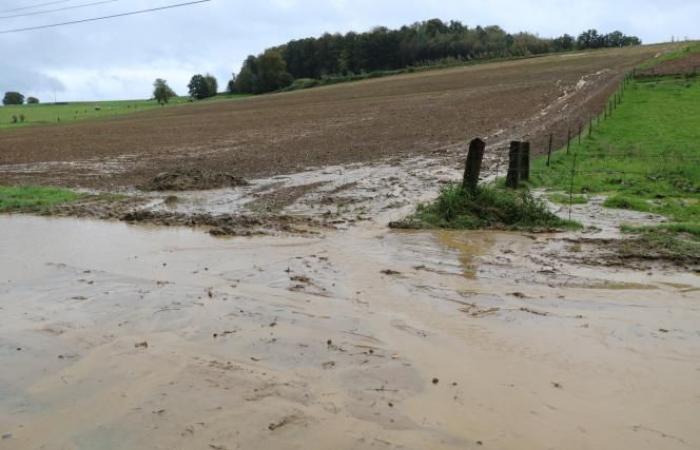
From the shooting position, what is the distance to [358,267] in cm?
919

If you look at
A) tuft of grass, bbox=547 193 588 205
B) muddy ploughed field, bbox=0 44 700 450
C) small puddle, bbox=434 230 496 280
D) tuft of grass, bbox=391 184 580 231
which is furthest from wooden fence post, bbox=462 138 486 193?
tuft of grass, bbox=547 193 588 205

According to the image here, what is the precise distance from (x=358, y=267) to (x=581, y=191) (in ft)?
25.5

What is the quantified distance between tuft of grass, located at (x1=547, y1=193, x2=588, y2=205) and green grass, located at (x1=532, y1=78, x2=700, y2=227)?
0.52 m

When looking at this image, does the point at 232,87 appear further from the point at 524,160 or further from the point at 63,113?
the point at 524,160

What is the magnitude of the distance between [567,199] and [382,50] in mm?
112919

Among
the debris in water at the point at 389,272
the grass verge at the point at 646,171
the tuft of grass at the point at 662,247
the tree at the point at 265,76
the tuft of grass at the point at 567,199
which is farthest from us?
the tree at the point at 265,76

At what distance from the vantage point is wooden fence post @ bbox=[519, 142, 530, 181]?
14805mm

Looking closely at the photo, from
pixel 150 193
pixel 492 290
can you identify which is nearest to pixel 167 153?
pixel 150 193

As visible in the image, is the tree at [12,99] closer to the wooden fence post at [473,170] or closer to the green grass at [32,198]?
the green grass at [32,198]

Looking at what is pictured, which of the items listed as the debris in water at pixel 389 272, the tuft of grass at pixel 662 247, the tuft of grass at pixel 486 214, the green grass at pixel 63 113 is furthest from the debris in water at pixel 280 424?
the green grass at pixel 63 113

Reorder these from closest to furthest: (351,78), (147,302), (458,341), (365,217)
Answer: (458,341), (147,302), (365,217), (351,78)

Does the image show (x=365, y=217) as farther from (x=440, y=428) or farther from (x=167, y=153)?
(x=167, y=153)

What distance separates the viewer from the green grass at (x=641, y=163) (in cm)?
1321

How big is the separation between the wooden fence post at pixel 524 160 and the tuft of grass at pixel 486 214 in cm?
295
